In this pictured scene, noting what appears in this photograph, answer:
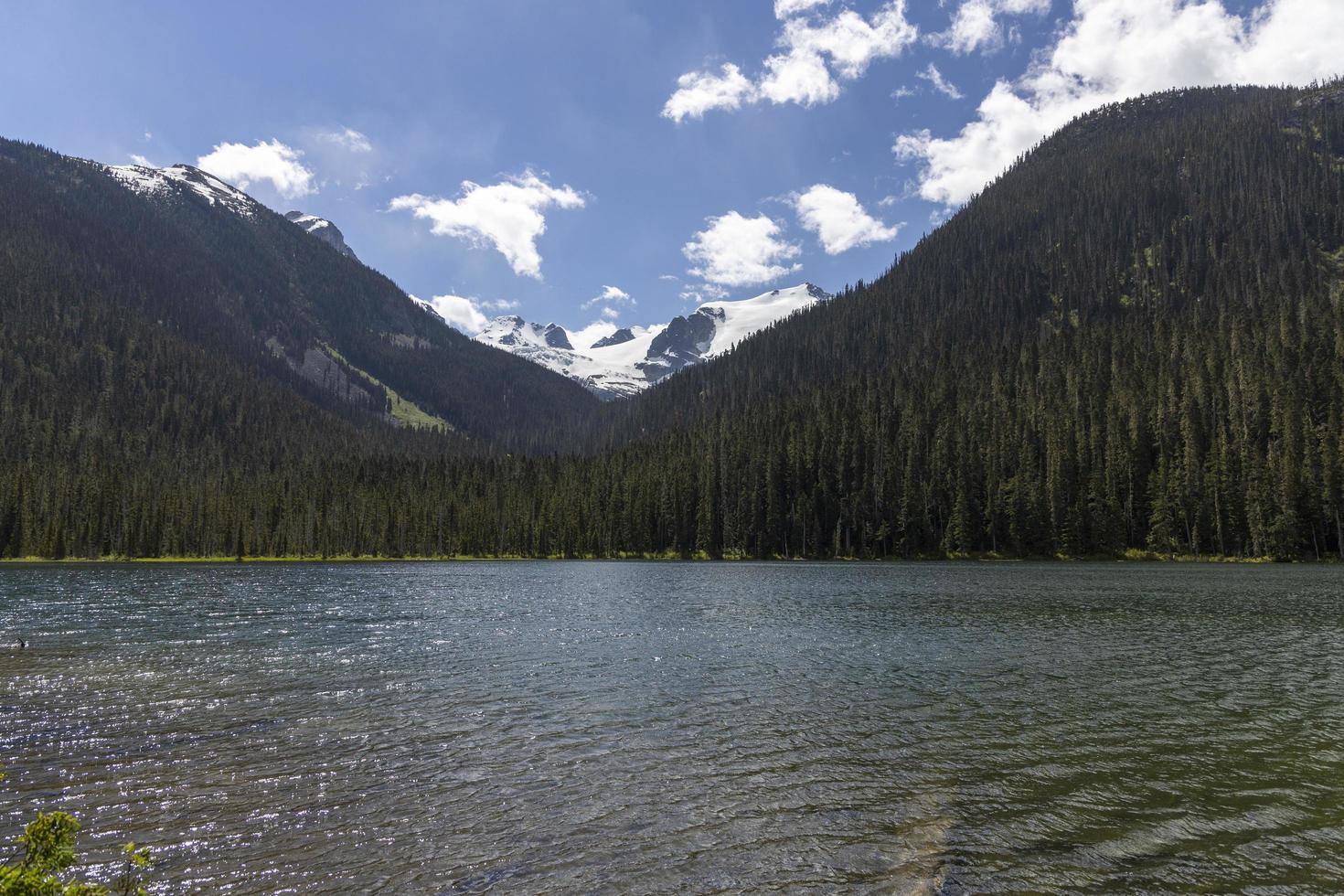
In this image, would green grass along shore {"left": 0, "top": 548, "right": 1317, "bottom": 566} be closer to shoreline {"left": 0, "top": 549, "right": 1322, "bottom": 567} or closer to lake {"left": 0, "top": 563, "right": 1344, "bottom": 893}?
shoreline {"left": 0, "top": 549, "right": 1322, "bottom": 567}

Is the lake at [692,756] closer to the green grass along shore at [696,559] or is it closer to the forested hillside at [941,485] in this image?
the green grass along shore at [696,559]

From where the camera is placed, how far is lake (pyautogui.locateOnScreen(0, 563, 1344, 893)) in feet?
41.7

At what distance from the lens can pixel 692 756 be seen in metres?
19.1

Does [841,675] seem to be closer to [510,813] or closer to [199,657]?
[510,813]

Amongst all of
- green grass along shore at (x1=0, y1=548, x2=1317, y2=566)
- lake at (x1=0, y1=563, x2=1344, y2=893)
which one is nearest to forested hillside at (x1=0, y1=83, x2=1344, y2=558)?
green grass along shore at (x1=0, y1=548, x2=1317, y2=566)

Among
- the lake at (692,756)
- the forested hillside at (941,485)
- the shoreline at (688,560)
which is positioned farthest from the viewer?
the forested hillside at (941,485)

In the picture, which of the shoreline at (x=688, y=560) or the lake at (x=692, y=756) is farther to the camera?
the shoreline at (x=688, y=560)

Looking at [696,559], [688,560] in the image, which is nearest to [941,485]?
[696,559]

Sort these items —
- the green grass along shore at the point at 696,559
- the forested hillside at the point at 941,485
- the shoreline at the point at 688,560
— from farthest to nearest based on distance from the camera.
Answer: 1. the forested hillside at the point at 941,485
2. the green grass along shore at the point at 696,559
3. the shoreline at the point at 688,560

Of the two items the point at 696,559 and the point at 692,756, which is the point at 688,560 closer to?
the point at 696,559

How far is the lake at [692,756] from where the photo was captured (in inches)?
501

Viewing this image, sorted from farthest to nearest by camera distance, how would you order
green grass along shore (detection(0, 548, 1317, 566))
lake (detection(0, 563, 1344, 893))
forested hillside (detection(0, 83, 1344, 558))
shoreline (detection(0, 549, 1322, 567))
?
forested hillside (detection(0, 83, 1344, 558)), green grass along shore (detection(0, 548, 1317, 566)), shoreline (detection(0, 549, 1322, 567)), lake (detection(0, 563, 1344, 893))

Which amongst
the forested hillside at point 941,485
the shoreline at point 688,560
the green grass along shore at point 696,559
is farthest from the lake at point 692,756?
the forested hillside at point 941,485

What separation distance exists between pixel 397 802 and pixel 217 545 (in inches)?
7326
